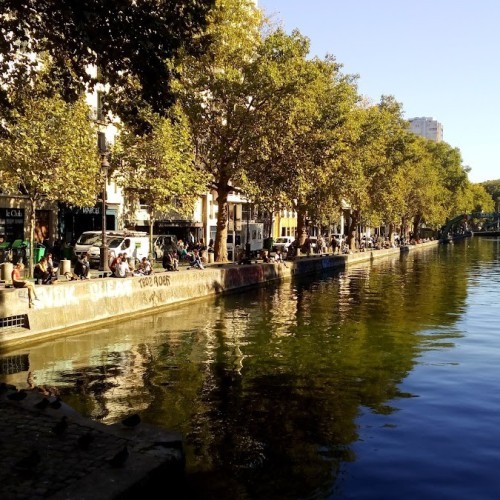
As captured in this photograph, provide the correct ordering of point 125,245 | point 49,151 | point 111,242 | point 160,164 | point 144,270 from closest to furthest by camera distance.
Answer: point 49,151 < point 144,270 < point 160,164 < point 111,242 < point 125,245

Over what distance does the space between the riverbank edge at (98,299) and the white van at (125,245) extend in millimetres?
6294

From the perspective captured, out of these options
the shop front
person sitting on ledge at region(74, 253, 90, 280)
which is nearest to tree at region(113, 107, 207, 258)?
the shop front

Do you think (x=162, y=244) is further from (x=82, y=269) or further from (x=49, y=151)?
(x=82, y=269)

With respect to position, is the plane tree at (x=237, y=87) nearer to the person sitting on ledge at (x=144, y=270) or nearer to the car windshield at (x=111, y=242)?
the car windshield at (x=111, y=242)

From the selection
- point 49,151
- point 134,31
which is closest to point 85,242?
point 49,151

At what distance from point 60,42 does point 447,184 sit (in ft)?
430

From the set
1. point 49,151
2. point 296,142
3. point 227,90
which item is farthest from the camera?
point 296,142

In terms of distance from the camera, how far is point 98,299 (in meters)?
23.1

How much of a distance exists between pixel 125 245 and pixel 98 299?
583 inches

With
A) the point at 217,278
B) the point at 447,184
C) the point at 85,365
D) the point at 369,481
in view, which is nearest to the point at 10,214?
the point at 217,278

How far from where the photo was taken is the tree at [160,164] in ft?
118

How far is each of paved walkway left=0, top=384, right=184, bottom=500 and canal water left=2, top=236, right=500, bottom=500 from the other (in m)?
1.04

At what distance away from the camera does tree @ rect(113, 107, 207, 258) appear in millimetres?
36094

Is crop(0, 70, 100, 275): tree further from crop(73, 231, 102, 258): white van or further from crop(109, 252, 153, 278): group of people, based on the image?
crop(73, 231, 102, 258): white van
